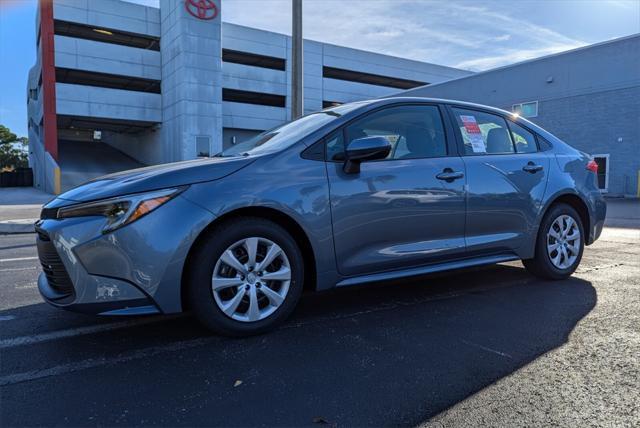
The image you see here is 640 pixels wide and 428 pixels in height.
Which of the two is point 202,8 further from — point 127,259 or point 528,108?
point 127,259

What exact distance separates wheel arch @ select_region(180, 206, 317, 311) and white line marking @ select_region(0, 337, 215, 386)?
0.77ft

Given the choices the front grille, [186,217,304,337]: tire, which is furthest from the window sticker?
the front grille

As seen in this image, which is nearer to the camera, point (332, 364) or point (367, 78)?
point (332, 364)

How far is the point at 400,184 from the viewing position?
140 inches

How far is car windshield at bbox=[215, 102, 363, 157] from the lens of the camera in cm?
342

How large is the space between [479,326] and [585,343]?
64 centimetres

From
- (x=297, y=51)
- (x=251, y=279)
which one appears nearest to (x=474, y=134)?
(x=251, y=279)

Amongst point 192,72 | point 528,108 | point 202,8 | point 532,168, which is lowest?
point 532,168

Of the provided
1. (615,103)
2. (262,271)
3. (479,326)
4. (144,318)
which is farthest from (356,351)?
(615,103)

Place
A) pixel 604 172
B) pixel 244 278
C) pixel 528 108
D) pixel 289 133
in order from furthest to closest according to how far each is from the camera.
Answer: pixel 528 108, pixel 604 172, pixel 289 133, pixel 244 278

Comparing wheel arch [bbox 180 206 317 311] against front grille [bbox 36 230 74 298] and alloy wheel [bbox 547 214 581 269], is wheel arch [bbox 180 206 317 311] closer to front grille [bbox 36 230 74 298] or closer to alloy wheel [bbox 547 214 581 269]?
front grille [bbox 36 230 74 298]

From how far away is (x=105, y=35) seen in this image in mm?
33281

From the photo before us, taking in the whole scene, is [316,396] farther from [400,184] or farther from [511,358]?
[400,184]

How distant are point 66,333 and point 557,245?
422cm
